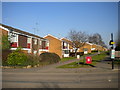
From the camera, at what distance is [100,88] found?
28.2 ft

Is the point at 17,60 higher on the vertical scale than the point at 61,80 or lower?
higher

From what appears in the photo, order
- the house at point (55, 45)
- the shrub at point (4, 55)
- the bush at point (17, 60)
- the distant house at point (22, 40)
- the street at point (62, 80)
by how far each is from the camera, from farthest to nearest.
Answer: the house at point (55, 45) → the distant house at point (22, 40) → the shrub at point (4, 55) → the bush at point (17, 60) → the street at point (62, 80)

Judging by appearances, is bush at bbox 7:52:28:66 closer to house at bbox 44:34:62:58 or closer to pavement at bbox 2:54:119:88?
pavement at bbox 2:54:119:88

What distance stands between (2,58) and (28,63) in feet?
11.0

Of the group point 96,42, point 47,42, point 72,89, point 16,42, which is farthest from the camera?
point 96,42

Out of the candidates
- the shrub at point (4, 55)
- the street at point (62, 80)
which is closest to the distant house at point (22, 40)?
the shrub at point (4, 55)

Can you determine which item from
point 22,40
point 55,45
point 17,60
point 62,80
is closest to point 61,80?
point 62,80

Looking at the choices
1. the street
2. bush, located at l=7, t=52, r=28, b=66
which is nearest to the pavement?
the street

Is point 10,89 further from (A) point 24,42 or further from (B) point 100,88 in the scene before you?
(A) point 24,42

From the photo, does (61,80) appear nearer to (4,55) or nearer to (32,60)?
(32,60)

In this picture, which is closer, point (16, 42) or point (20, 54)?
point (20, 54)

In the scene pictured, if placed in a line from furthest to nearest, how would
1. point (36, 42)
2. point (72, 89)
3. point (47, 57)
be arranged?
point (36, 42), point (47, 57), point (72, 89)

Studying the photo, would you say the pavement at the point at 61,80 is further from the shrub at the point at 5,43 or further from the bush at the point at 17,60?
the shrub at the point at 5,43

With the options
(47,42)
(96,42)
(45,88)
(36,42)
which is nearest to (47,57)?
(36,42)
